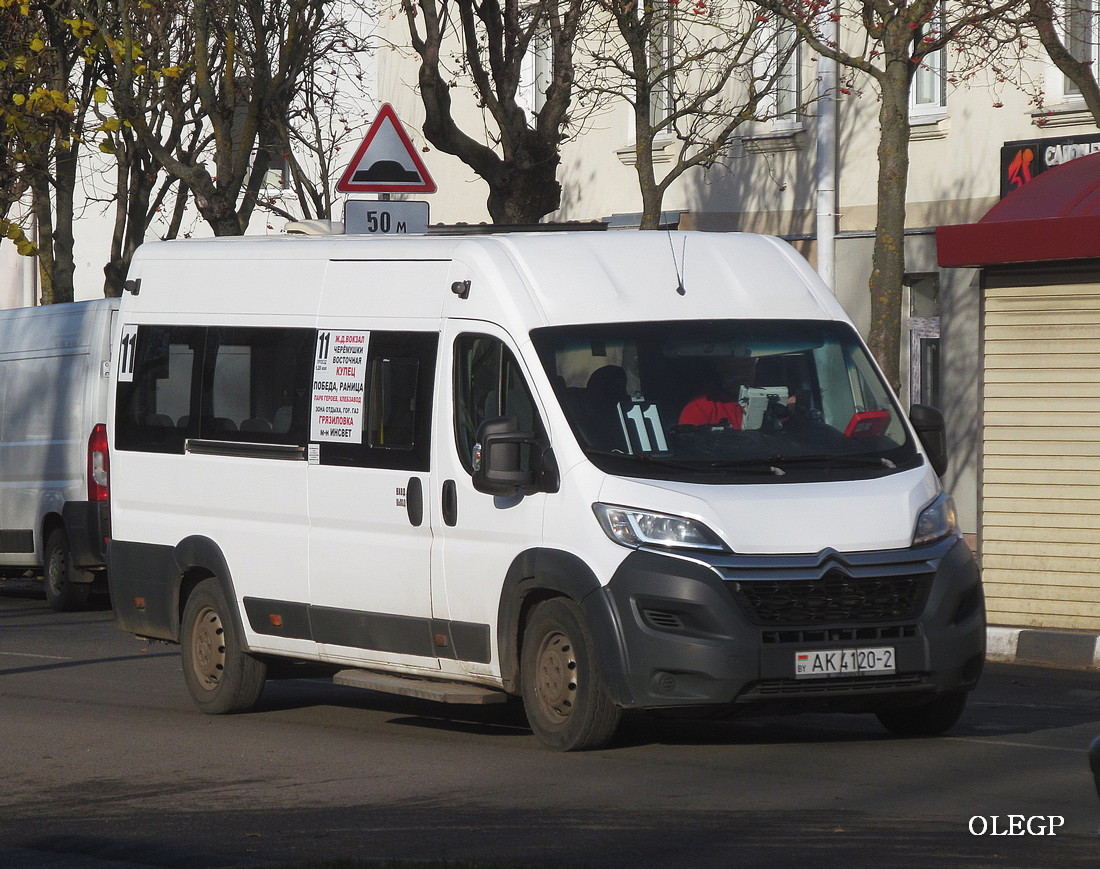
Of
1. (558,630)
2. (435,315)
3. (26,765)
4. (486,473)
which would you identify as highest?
(435,315)

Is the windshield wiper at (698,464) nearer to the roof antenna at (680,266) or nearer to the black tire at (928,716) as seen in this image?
the roof antenna at (680,266)

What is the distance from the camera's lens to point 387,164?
48.8 feet

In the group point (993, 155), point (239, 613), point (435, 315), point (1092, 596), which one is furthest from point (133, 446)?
point (993, 155)

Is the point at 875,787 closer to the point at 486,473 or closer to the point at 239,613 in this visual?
the point at 486,473

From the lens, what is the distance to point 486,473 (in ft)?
30.6

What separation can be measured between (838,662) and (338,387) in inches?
122

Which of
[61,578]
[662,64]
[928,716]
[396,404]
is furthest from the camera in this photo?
[662,64]

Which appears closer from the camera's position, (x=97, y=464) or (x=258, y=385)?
(x=258, y=385)

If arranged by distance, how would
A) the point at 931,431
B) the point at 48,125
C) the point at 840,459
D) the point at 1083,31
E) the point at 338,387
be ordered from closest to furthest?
1. the point at 840,459
2. the point at 931,431
3. the point at 338,387
4. the point at 1083,31
5. the point at 48,125

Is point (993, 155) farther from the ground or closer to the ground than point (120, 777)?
farther from the ground

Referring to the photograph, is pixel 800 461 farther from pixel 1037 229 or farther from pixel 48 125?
pixel 48 125

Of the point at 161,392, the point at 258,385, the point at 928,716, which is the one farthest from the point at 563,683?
the point at 161,392

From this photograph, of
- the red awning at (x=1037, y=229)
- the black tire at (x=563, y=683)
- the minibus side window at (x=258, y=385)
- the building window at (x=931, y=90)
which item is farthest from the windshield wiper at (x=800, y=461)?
the building window at (x=931, y=90)

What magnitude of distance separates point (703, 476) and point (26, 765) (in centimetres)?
334
